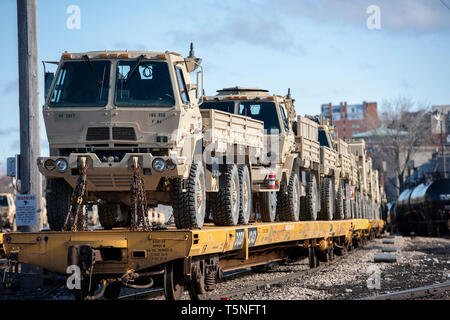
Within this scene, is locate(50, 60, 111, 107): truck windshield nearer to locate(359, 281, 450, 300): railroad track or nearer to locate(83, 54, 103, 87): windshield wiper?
locate(83, 54, 103, 87): windshield wiper

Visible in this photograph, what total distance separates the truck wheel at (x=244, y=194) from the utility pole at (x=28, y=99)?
11.9 ft

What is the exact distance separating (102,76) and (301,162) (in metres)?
7.16

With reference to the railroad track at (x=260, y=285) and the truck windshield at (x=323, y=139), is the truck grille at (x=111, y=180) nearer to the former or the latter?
the railroad track at (x=260, y=285)

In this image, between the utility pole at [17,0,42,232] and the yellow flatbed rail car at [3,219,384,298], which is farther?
the utility pole at [17,0,42,232]

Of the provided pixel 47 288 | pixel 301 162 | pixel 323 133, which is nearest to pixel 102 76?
pixel 47 288

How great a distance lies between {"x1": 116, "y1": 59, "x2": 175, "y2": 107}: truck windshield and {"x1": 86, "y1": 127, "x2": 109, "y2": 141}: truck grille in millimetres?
436

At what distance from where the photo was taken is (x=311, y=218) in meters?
17.2

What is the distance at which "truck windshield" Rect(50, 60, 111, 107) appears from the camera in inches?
387

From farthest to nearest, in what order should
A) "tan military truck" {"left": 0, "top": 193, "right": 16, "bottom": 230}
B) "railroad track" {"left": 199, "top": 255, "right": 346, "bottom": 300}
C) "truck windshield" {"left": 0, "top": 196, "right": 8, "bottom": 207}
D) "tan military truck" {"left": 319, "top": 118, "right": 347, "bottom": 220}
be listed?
"truck windshield" {"left": 0, "top": 196, "right": 8, "bottom": 207} → "tan military truck" {"left": 0, "top": 193, "right": 16, "bottom": 230} → "tan military truck" {"left": 319, "top": 118, "right": 347, "bottom": 220} → "railroad track" {"left": 199, "top": 255, "right": 346, "bottom": 300}

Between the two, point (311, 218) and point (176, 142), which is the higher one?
point (176, 142)

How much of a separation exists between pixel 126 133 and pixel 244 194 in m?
3.58

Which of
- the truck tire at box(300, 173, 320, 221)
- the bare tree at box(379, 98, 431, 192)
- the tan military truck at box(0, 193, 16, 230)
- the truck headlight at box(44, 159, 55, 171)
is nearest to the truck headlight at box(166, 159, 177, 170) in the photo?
the truck headlight at box(44, 159, 55, 171)

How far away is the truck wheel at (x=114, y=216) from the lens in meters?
12.0

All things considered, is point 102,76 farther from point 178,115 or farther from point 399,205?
point 399,205
